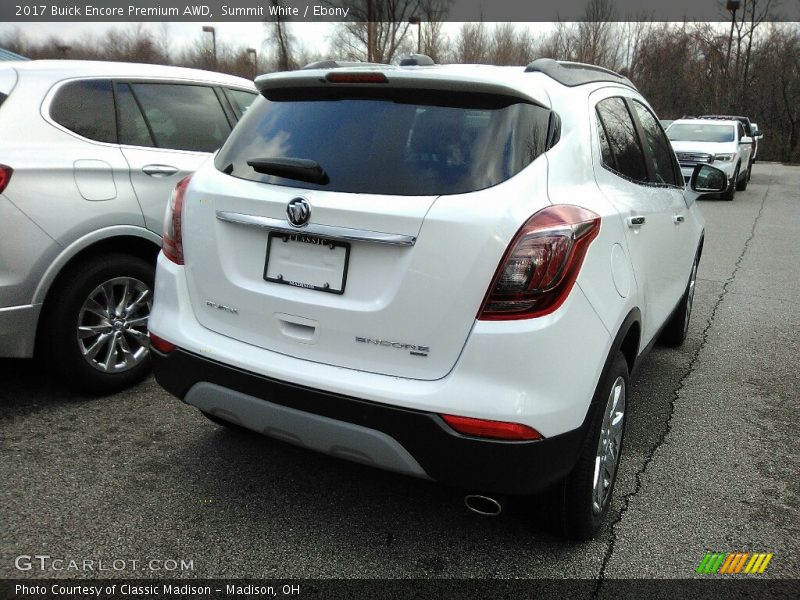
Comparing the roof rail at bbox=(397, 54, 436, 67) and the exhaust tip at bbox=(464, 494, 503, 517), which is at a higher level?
the roof rail at bbox=(397, 54, 436, 67)

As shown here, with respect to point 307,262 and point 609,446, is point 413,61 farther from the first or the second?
point 609,446

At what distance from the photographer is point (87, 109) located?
12.4ft

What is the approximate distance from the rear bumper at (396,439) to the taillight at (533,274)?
1.31ft

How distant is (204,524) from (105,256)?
1.72 meters

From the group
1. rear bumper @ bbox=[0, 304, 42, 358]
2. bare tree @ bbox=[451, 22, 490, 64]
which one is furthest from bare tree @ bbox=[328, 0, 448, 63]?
rear bumper @ bbox=[0, 304, 42, 358]

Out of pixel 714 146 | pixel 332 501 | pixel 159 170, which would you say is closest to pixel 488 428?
pixel 332 501

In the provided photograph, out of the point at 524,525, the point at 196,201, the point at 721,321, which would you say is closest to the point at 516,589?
the point at 524,525

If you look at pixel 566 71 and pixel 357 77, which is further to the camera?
pixel 566 71

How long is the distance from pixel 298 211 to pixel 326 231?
0.13m

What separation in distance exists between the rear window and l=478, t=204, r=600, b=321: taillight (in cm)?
22

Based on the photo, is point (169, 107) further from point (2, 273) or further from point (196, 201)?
point (196, 201)

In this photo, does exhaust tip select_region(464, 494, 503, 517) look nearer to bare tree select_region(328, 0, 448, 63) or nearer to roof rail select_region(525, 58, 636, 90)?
roof rail select_region(525, 58, 636, 90)

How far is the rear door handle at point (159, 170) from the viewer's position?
3850 millimetres

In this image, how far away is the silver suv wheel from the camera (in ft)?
12.0
